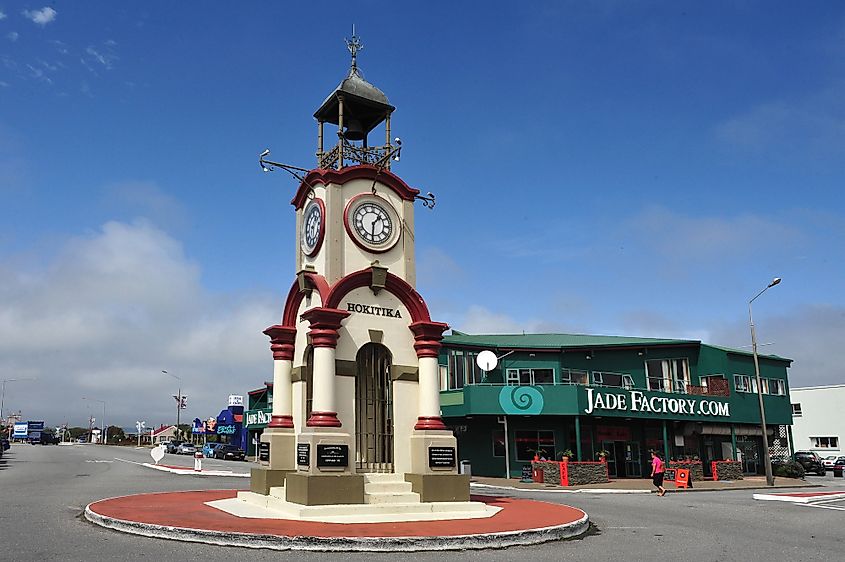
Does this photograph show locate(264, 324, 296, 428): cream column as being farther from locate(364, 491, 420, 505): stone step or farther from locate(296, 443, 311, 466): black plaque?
locate(364, 491, 420, 505): stone step

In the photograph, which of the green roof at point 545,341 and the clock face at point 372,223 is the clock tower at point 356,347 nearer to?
the clock face at point 372,223

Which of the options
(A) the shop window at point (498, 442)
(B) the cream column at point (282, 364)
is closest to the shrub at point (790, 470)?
(A) the shop window at point (498, 442)

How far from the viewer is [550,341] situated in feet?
140

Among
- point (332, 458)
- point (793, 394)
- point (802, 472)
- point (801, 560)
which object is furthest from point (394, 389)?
point (793, 394)

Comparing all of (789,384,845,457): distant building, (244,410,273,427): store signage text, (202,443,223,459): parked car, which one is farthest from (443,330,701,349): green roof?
(202,443,223,459): parked car

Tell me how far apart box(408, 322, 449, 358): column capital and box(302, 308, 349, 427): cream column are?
2.16m

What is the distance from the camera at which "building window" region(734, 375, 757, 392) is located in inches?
1706

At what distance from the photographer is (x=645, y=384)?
4253cm

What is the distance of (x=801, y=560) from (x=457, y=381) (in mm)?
28226

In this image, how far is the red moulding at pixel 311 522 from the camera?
13.3 metres

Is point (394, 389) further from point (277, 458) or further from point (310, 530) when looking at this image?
point (310, 530)

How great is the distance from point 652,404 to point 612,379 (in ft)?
14.5

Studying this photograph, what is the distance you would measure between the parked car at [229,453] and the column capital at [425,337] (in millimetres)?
47667

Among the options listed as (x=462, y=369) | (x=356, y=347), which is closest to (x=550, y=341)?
(x=462, y=369)
